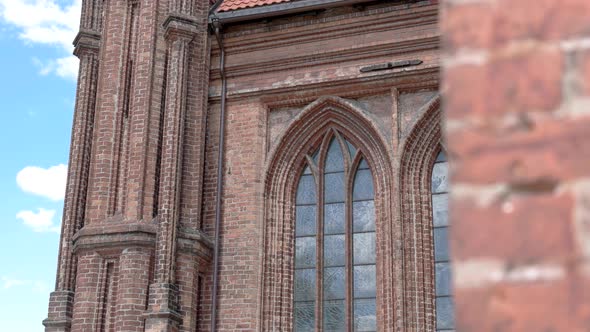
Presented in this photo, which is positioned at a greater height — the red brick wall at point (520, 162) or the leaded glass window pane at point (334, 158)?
the leaded glass window pane at point (334, 158)

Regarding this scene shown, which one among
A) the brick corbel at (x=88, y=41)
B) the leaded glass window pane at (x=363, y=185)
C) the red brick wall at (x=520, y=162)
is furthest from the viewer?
the brick corbel at (x=88, y=41)

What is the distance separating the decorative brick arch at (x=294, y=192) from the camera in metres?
12.4

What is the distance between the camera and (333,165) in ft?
44.0

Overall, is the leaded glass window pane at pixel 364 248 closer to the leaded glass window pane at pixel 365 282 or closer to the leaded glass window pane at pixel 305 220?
the leaded glass window pane at pixel 365 282

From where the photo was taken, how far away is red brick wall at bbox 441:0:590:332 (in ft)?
4.79

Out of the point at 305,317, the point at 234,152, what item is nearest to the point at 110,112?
the point at 234,152

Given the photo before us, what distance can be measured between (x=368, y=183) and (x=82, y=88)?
4.66 metres

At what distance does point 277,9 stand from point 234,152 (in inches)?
89.5

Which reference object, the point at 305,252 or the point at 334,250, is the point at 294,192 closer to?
the point at 305,252

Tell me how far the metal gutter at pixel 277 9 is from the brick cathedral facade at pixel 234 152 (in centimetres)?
2

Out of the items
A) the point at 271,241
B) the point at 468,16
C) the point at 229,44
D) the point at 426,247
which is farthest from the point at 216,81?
the point at 468,16

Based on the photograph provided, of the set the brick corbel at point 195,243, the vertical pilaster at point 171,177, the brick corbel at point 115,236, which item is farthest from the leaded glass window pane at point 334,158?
the brick corbel at point 115,236

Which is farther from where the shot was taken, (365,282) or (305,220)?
(305,220)

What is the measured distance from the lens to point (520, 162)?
1.54 metres
